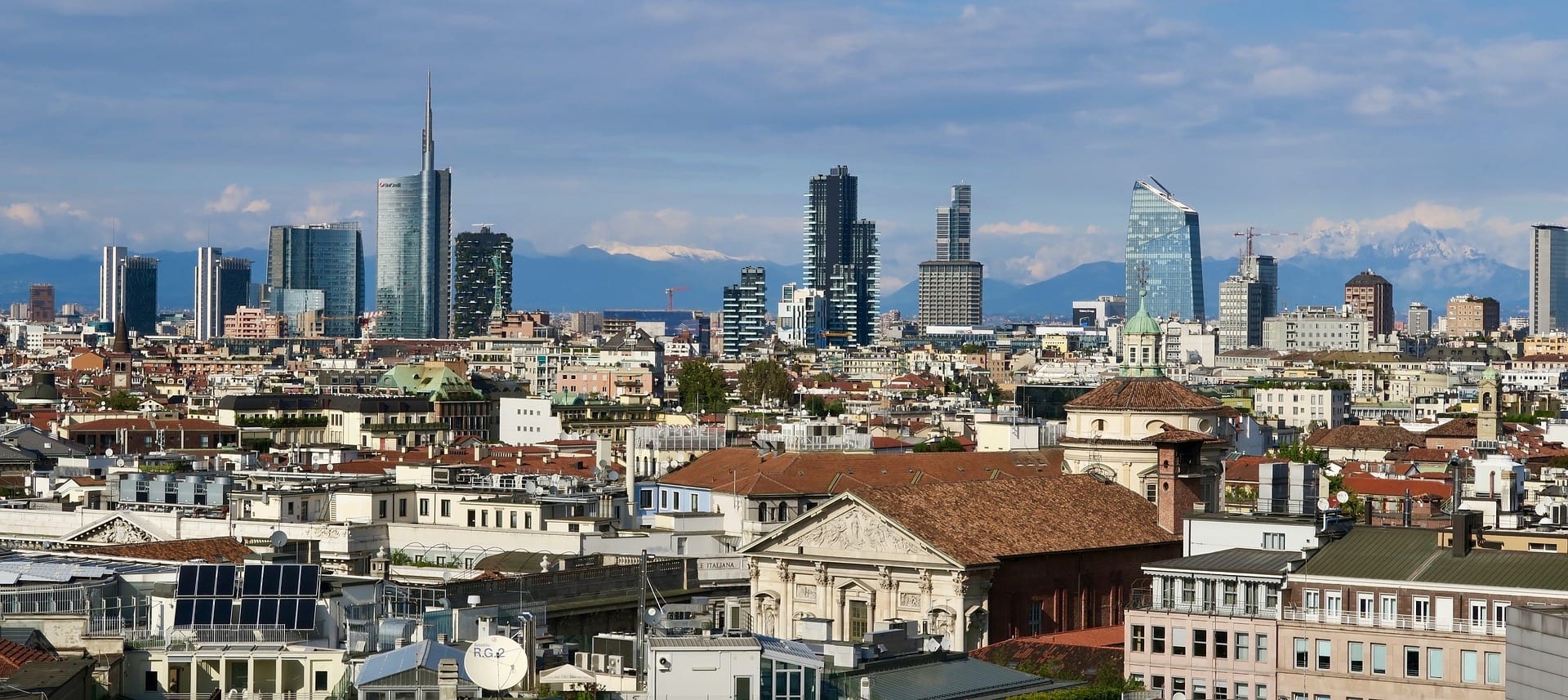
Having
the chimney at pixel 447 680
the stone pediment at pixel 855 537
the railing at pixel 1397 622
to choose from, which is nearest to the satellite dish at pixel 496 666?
the chimney at pixel 447 680

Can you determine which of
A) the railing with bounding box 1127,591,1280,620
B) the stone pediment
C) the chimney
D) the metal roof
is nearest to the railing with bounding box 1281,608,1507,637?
the railing with bounding box 1127,591,1280,620

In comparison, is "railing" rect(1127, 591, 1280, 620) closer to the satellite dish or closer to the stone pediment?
the stone pediment

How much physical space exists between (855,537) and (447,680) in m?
26.4

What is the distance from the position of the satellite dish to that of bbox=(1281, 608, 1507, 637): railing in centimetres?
1724

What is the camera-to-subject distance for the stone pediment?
58.6 m

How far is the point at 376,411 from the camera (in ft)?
590

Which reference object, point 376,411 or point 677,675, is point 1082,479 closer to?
point 677,675

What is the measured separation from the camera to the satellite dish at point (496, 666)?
3372cm

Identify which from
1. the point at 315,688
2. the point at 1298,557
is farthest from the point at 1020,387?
the point at 315,688

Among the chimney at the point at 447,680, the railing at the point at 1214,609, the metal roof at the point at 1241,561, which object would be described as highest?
the metal roof at the point at 1241,561

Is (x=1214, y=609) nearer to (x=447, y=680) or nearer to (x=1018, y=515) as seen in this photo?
(x=1018, y=515)

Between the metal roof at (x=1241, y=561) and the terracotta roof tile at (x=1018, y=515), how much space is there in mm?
8514

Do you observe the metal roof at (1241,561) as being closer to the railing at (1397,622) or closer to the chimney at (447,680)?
the railing at (1397,622)

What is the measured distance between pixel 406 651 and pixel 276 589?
5.52m
